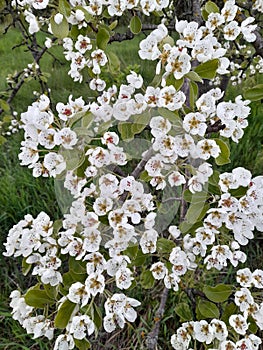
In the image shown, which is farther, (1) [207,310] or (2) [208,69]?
(1) [207,310]

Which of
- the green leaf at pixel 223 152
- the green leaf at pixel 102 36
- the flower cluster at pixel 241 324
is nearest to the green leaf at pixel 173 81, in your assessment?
the green leaf at pixel 223 152

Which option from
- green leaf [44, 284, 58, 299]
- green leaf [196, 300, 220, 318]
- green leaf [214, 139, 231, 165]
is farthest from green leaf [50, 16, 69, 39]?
green leaf [196, 300, 220, 318]

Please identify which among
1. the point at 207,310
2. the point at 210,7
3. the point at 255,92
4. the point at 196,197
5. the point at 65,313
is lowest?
the point at 207,310

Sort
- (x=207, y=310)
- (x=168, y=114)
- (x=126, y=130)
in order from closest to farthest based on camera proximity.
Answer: (x=168, y=114) < (x=126, y=130) < (x=207, y=310)

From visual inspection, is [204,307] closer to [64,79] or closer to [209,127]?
[209,127]

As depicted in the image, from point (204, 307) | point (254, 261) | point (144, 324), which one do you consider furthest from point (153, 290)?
point (204, 307)

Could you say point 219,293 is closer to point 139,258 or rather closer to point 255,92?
point 139,258

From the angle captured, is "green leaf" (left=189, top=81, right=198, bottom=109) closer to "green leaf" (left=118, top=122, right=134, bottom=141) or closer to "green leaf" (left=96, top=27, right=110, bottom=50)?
"green leaf" (left=118, top=122, right=134, bottom=141)

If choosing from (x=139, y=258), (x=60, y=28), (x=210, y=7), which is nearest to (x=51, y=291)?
(x=139, y=258)
